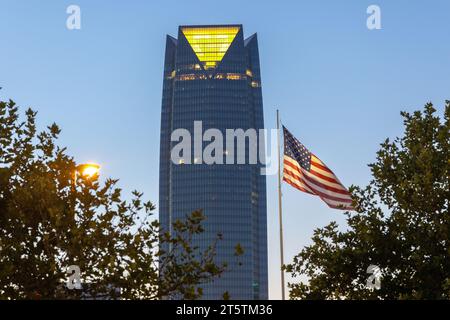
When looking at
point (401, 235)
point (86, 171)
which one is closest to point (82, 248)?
point (86, 171)

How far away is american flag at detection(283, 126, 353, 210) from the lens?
29953mm

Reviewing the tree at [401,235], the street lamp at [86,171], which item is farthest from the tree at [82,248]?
the tree at [401,235]

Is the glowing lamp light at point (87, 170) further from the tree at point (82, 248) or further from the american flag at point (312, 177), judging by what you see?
the american flag at point (312, 177)

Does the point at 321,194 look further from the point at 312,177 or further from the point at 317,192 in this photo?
the point at 312,177

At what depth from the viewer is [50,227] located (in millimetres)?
16281

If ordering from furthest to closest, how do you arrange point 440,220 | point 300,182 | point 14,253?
point 300,182
point 440,220
point 14,253

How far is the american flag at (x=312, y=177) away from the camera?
98.3ft

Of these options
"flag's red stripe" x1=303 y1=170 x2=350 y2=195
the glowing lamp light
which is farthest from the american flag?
the glowing lamp light

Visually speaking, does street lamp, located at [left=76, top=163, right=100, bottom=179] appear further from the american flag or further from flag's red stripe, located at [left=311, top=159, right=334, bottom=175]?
flag's red stripe, located at [left=311, top=159, right=334, bottom=175]

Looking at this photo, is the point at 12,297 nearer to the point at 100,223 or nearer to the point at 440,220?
the point at 100,223

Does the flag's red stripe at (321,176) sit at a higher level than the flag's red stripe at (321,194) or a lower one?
higher

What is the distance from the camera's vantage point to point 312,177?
32.1 meters
